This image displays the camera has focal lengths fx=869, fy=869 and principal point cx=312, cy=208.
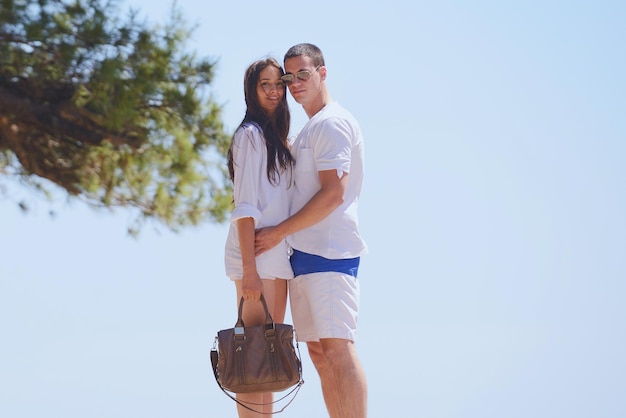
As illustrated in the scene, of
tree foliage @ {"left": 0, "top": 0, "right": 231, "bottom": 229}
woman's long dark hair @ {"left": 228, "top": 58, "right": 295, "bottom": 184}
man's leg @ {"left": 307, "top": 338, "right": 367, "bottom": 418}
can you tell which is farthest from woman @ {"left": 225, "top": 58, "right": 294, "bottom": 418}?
tree foliage @ {"left": 0, "top": 0, "right": 231, "bottom": 229}

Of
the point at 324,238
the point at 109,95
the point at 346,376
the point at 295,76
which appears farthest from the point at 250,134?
the point at 109,95

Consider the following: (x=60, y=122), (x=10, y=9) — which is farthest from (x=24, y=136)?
(x=10, y=9)

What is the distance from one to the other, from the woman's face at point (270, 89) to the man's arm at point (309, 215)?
7.7 inches

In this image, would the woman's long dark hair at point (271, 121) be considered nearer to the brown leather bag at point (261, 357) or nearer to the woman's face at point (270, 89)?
the woman's face at point (270, 89)

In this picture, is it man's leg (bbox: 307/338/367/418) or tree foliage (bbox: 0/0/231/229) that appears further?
tree foliage (bbox: 0/0/231/229)

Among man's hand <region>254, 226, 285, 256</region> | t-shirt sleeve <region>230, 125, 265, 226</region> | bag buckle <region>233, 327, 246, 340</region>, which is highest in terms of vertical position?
t-shirt sleeve <region>230, 125, 265, 226</region>

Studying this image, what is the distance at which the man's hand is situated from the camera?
1909mm

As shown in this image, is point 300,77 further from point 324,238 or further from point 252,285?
point 252,285

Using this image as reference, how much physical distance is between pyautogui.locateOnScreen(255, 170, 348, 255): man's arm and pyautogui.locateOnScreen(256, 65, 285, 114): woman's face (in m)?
0.20

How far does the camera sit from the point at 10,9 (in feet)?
11.1

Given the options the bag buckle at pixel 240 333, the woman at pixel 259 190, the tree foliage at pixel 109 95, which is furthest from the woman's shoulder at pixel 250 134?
the tree foliage at pixel 109 95

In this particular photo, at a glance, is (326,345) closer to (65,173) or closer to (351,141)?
(351,141)

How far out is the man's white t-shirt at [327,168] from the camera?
6.31ft

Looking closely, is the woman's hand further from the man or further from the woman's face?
the woman's face
